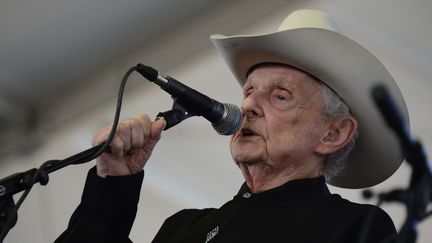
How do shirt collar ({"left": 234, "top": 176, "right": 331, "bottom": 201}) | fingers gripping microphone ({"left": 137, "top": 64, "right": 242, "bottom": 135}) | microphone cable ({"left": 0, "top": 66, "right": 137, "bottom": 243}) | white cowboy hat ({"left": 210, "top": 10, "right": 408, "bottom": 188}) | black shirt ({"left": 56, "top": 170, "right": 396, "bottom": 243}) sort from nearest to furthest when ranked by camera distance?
microphone cable ({"left": 0, "top": 66, "right": 137, "bottom": 243}), fingers gripping microphone ({"left": 137, "top": 64, "right": 242, "bottom": 135}), black shirt ({"left": 56, "top": 170, "right": 396, "bottom": 243}), shirt collar ({"left": 234, "top": 176, "right": 331, "bottom": 201}), white cowboy hat ({"left": 210, "top": 10, "right": 408, "bottom": 188})

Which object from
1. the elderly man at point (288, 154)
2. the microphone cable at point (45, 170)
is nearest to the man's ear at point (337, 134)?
the elderly man at point (288, 154)

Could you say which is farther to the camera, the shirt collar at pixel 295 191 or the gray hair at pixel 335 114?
the gray hair at pixel 335 114

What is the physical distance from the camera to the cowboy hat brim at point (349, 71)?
1.63 m

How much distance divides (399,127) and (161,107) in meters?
1.95

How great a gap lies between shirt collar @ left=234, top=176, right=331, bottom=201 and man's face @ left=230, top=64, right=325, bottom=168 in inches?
2.7

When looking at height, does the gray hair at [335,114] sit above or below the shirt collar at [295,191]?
above

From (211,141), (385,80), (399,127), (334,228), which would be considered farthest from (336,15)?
(399,127)

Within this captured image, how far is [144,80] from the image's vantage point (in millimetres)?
2447

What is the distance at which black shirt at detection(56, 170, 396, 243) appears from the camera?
1.34m

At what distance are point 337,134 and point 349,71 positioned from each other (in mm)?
159

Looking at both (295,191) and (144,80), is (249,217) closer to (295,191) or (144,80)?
(295,191)

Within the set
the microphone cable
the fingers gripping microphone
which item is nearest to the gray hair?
the fingers gripping microphone

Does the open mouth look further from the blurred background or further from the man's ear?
the blurred background

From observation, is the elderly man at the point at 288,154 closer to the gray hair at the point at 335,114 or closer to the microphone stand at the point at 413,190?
the gray hair at the point at 335,114
